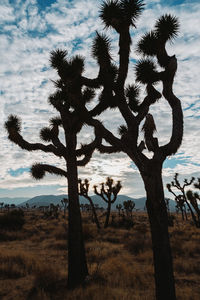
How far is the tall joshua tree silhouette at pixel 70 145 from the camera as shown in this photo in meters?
6.42

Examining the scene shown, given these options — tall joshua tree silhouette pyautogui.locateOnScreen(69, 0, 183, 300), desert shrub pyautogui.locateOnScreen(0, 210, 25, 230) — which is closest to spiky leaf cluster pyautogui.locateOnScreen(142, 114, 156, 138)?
tall joshua tree silhouette pyautogui.locateOnScreen(69, 0, 183, 300)

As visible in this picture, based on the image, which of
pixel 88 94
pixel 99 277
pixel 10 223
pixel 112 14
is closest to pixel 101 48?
pixel 112 14

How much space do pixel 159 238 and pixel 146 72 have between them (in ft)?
14.9

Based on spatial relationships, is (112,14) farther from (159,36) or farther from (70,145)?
(70,145)

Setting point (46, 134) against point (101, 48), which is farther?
point (46, 134)

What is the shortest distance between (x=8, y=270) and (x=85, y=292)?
12.0 ft

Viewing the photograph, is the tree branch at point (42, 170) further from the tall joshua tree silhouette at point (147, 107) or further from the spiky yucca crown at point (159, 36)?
the spiky yucca crown at point (159, 36)

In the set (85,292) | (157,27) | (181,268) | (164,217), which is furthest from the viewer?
(181,268)

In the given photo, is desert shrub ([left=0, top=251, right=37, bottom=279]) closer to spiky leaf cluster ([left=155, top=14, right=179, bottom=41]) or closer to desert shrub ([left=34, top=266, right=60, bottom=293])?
desert shrub ([left=34, top=266, right=60, bottom=293])

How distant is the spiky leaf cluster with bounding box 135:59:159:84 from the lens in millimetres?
6112

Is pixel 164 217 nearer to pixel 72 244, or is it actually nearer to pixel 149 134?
pixel 149 134

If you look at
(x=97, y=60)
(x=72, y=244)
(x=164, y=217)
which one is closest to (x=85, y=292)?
(x=72, y=244)

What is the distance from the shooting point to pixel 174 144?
4.88m

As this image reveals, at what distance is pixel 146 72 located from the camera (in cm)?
614
